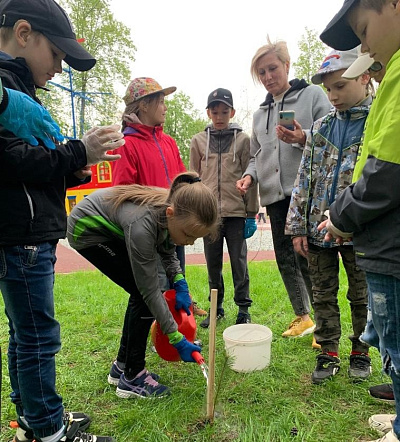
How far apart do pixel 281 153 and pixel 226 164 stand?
1.94 feet

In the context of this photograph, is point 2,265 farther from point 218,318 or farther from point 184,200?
point 218,318

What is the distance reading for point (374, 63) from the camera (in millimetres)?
1572

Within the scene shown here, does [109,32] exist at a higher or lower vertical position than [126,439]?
higher

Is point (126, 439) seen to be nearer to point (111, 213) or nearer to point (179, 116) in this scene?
point (111, 213)

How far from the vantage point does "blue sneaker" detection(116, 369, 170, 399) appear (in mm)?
2330

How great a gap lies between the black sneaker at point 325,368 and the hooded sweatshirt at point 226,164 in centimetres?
133

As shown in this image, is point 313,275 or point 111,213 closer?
point 111,213

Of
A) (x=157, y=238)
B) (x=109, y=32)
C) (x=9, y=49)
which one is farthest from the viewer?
(x=109, y=32)

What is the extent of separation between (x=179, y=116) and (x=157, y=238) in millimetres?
25128

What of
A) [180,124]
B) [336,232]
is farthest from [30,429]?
[180,124]

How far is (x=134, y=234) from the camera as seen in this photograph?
210 cm

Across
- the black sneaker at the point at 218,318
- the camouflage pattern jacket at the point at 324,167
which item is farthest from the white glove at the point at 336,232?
the black sneaker at the point at 218,318

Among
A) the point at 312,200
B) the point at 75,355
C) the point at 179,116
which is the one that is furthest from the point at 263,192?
the point at 179,116

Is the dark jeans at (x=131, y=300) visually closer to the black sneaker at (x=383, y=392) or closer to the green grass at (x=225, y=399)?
the green grass at (x=225, y=399)
